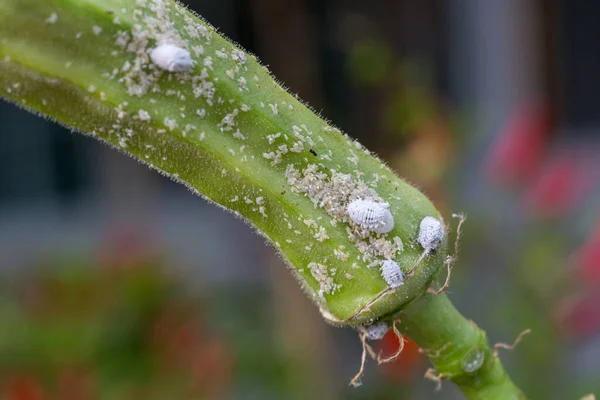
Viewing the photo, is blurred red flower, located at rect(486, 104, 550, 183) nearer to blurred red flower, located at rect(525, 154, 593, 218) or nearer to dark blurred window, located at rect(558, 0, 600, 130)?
blurred red flower, located at rect(525, 154, 593, 218)

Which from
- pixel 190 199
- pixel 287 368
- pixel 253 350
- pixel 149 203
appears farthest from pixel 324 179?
pixel 190 199

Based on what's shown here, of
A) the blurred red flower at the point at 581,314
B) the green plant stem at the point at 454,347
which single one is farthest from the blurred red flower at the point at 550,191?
the green plant stem at the point at 454,347

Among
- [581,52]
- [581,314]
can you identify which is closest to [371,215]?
[581,314]

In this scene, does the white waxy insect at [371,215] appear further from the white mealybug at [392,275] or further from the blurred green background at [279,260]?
the blurred green background at [279,260]

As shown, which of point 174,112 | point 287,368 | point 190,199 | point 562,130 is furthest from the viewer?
point 190,199

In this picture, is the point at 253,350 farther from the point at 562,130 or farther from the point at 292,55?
the point at 562,130

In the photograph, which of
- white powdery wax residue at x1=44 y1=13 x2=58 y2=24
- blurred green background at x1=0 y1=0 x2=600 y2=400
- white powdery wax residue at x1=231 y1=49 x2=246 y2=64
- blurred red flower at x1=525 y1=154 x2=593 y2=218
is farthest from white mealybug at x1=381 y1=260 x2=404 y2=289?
blurred red flower at x1=525 y1=154 x2=593 y2=218
